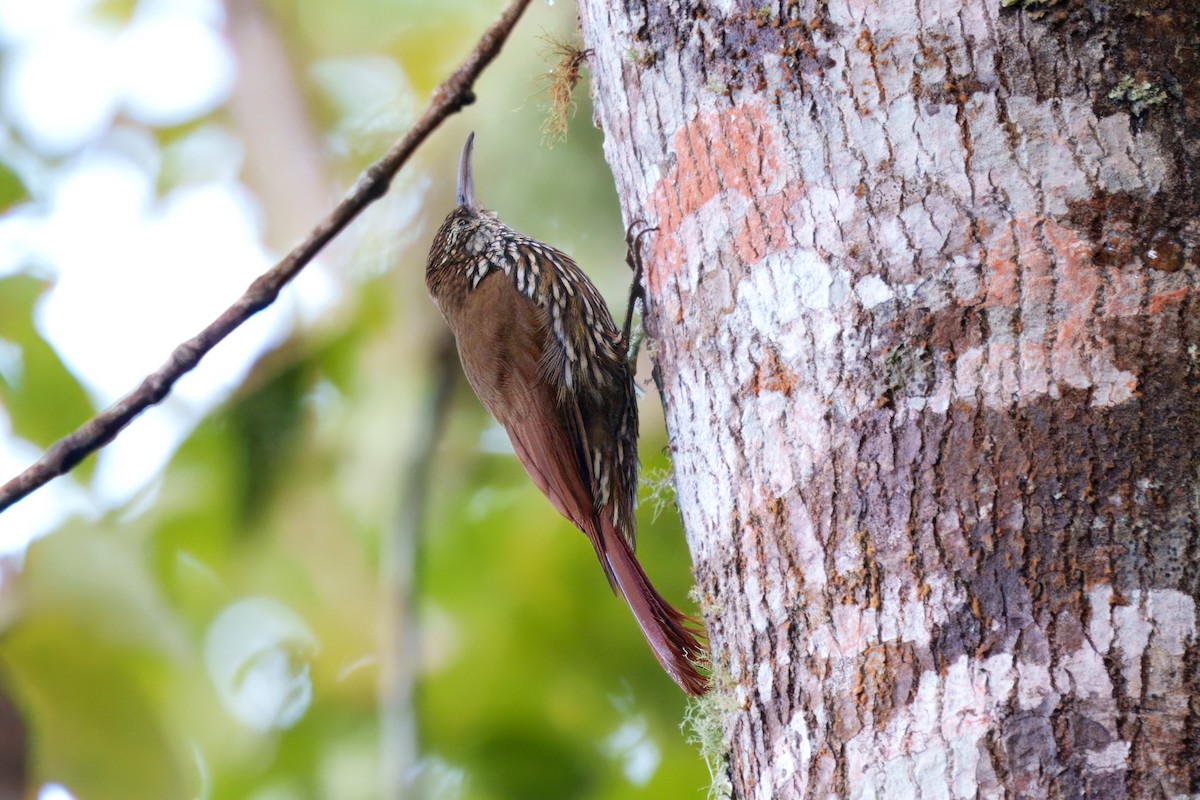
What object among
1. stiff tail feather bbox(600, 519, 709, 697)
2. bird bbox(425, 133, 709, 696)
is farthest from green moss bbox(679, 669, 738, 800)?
bird bbox(425, 133, 709, 696)

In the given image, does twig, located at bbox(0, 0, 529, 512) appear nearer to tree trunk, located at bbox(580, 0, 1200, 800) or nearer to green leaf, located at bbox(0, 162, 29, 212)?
tree trunk, located at bbox(580, 0, 1200, 800)

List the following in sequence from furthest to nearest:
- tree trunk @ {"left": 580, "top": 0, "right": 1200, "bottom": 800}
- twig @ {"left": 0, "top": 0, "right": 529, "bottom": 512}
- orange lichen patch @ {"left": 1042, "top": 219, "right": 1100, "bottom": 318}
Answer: twig @ {"left": 0, "top": 0, "right": 529, "bottom": 512} → orange lichen patch @ {"left": 1042, "top": 219, "right": 1100, "bottom": 318} → tree trunk @ {"left": 580, "top": 0, "right": 1200, "bottom": 800}

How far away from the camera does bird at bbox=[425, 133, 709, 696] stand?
9.09 ft

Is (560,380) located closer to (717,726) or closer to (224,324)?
(717,726)

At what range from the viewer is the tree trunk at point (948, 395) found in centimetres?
117

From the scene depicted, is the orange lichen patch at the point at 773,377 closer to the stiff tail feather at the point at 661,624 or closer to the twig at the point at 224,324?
the twig at the point at 224,324

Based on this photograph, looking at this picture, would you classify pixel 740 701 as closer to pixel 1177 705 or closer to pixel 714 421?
pixel 714 421

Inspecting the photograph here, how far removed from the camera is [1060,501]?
1213 millimetres

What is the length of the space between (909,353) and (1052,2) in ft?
1.53

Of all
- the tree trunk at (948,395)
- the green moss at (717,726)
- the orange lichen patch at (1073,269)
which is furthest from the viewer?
the green moss at (717,726)

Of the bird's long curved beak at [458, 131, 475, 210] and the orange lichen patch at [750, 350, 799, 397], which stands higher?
the bird's long curved beak at [458, 131, 475, 210]

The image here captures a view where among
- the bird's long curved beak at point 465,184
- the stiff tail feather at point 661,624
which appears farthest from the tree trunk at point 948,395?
the bird's long curved beak at point 465,184

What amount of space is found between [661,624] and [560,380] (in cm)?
80

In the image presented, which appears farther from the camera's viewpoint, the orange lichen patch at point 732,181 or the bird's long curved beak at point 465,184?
the bird's long curved beak at point 465,184
